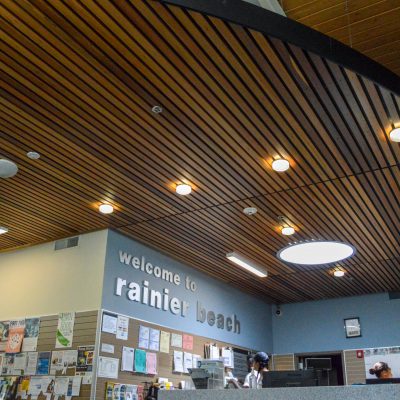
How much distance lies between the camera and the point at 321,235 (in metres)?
7.32

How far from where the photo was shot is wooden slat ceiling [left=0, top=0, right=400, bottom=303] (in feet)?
12.0

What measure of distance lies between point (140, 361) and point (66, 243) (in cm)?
218

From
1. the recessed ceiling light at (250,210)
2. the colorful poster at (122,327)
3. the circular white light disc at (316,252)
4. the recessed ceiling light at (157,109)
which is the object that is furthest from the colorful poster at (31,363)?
the recessed ceiling light at (157,109)

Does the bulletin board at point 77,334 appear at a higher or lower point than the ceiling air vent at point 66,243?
lower

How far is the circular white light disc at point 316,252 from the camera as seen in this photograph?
7180 mm

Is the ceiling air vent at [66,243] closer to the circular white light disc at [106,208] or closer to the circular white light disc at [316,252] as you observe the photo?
the circular white light disc at [106,208]

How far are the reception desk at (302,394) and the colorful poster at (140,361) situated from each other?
453 centimetres


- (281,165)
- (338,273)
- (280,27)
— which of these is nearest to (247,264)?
(338,273)

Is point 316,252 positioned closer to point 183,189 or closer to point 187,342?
point 183,189

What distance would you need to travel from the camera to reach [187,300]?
856 cm

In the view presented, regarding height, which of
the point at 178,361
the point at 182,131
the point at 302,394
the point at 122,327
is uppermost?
the point at 182,131

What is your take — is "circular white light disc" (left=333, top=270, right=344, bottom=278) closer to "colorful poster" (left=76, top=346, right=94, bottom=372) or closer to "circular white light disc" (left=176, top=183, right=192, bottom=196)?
"circular white light disc" (left=176, top=183, right=192, bottom=196)

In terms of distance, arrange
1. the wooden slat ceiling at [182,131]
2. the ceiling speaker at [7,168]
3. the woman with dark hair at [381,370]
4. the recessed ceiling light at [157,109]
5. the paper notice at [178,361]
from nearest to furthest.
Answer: the wooden slat ceiling at [182,131]
the recessed ceiling light at [157,109]
the ceiling speaker at [7,168]
the woman with dark hair at [381,370]
the paper notice at [178,361]

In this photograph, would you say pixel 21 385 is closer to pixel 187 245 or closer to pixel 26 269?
pixel 26 269
